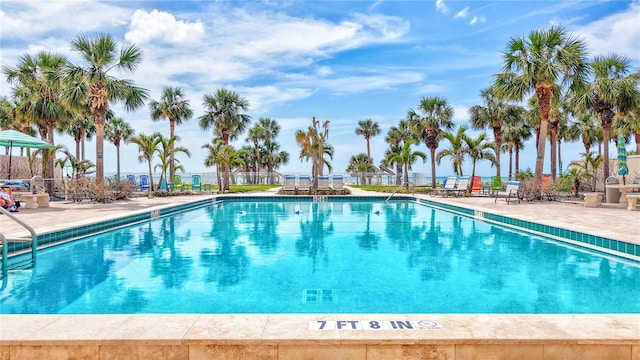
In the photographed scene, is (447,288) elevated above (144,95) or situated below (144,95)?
below

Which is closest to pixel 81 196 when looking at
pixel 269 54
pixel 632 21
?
pixel 269 54

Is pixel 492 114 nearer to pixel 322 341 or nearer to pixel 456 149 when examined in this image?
pixel 456 149

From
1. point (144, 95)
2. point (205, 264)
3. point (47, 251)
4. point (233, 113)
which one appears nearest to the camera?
point (205, 264)

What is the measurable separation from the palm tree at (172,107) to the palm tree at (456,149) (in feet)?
55.2

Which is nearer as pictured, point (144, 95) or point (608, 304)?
point (608, 304)

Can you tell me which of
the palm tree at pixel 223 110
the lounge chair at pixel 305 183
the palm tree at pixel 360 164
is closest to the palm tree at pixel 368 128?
the palm tree at pixel 360 164

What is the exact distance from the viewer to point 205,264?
19.1ft

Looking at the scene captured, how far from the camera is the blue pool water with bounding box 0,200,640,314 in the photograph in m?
4.06

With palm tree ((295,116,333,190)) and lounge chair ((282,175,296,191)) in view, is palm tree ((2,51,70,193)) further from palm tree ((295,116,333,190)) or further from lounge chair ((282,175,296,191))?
palm tree ((295,116,333,190))

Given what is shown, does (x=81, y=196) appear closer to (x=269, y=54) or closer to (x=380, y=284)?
(x=269, y=54)

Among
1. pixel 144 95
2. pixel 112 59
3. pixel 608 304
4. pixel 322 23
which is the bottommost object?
pixel 608 304

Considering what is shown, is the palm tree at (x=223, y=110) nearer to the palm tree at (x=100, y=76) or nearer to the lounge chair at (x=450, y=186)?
the palm tree at (x=100, y=76)

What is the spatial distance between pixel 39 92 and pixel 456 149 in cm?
2024

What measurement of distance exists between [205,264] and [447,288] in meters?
3.38
